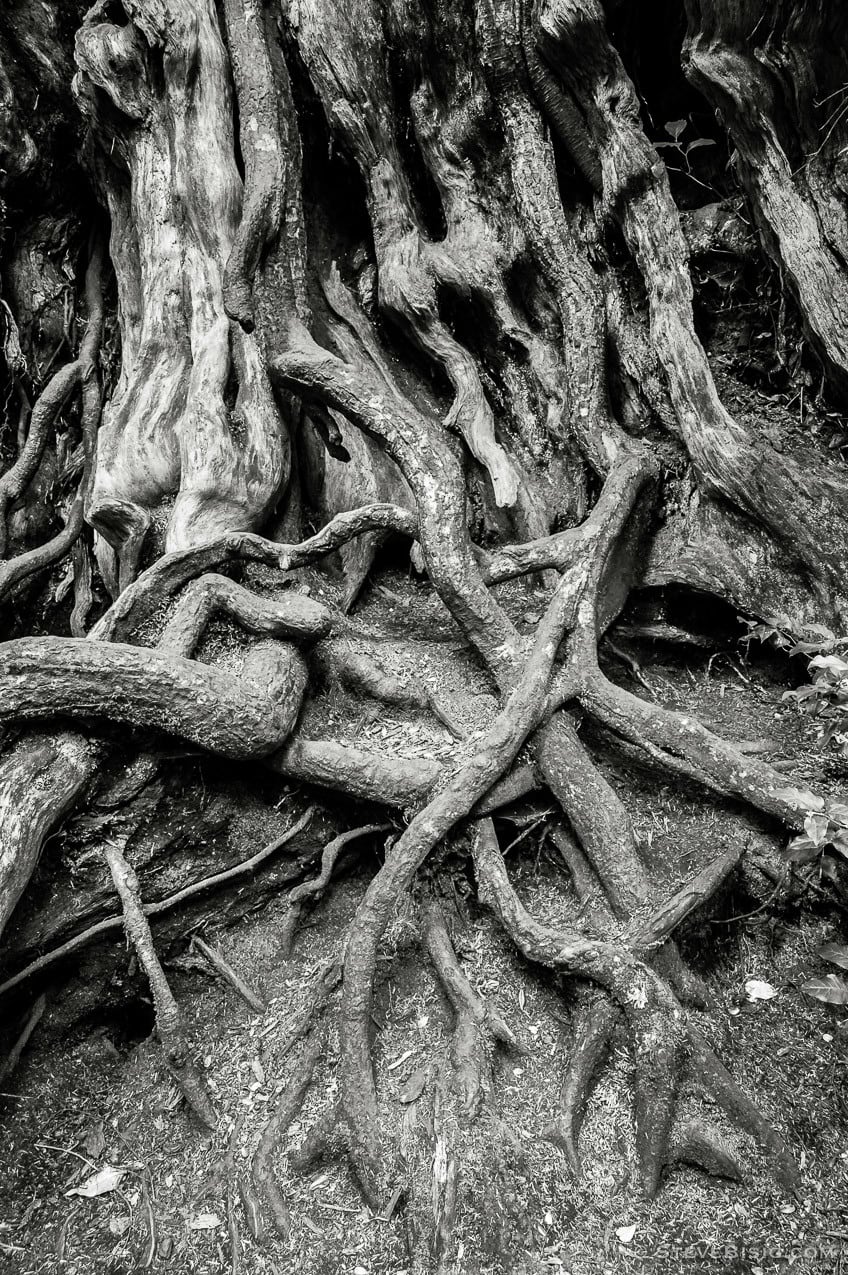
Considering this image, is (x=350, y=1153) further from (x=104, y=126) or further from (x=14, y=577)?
(x=104, y=126)

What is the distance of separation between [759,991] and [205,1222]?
72.5 inches

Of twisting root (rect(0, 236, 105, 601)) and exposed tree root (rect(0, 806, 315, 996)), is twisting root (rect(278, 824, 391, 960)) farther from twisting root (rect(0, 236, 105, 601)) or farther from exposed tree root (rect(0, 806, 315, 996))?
twisting root (rect(0, 236, 105, 601))

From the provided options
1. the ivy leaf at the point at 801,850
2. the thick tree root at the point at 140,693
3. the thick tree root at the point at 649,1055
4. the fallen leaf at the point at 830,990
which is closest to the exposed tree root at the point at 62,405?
the thick tree root at the point at 140,693

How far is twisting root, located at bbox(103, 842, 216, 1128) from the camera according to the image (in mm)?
2396

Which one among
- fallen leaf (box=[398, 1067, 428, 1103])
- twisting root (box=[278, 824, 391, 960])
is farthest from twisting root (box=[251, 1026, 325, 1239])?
twisting root (box=[278, 824, 391, 960])

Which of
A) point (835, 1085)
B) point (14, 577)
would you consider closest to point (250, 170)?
point (14, 577)

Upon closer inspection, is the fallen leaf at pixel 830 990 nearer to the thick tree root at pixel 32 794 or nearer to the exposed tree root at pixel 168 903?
the exposed tree root at pixel 168 903

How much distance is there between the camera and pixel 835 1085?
2.17 m

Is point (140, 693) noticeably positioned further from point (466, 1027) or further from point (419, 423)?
point (419, 423)

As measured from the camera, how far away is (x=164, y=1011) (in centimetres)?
245

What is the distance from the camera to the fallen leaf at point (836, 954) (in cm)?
204

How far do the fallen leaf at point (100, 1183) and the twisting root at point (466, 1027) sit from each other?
43.7 inches

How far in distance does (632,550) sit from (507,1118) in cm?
251

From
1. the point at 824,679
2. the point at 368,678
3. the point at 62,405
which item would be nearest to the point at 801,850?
the point at 824,679
